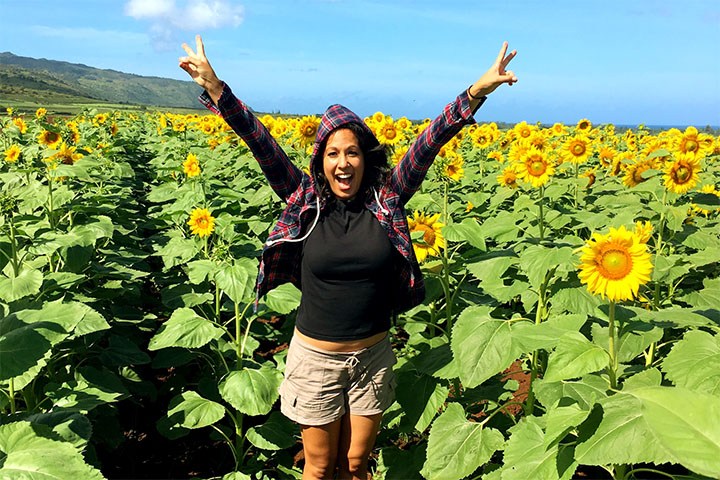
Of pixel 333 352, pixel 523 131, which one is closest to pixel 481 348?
pixel 333 352

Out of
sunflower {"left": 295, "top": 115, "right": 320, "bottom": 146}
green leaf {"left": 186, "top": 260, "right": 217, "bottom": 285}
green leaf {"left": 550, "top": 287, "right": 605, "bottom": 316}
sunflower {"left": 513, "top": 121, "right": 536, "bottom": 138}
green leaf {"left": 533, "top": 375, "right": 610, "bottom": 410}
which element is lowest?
green leaf {"left": 533, "top": 375, "right": 610, "bottom": 410}

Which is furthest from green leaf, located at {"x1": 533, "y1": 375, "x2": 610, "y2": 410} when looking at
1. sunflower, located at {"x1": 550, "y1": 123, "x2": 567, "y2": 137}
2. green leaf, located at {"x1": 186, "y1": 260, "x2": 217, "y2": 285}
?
sunflower, located at {"x1": 550, "y1": 123, "x2": 567, "y2": 137}

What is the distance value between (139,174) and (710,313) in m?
Result: 10.2

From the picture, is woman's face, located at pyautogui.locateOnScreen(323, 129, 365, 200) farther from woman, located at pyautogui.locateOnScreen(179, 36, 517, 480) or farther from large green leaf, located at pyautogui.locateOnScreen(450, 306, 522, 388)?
large green leaf, located at pyautogui.locateOnScreen(450, 306, 522, 388)

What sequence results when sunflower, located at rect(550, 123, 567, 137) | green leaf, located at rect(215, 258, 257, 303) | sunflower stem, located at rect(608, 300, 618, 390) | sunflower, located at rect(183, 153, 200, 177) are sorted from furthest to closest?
1. sunflower, located at rect(550, 123, 567, 137)
2. sunflower, located at rect(183, 153, 200, 177)
3. green leaf, located at rect(215, 258, 257, 303)
4. sunflower stem, located at rect(608, 300, 618, 390)

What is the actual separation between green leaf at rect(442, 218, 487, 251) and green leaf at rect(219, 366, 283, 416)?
4.34ft

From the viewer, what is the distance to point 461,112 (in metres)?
2.81

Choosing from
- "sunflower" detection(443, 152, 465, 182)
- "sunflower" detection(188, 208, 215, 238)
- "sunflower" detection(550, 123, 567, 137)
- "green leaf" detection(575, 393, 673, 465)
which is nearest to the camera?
"green leaf" detection(575, 393, 673, 465)

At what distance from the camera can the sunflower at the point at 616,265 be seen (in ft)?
6.38

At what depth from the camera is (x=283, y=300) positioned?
11.1ft

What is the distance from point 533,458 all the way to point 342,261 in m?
1.27

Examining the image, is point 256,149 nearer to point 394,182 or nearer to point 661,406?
point 394,182

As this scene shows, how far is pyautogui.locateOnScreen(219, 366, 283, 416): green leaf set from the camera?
303cm

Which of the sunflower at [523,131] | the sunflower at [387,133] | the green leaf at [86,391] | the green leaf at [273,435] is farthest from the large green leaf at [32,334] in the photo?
the sunflower at [523,131]
